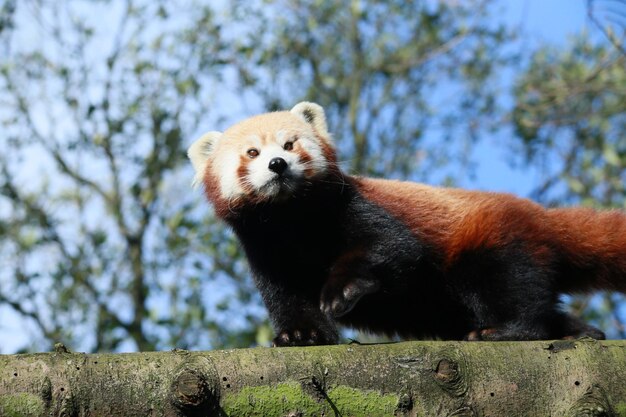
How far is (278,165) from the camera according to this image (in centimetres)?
451

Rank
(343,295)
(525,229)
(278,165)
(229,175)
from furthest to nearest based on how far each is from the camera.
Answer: (229,175)
(525,229)
(278,165)
(343,295)

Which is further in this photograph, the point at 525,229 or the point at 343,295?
the point at 525,229

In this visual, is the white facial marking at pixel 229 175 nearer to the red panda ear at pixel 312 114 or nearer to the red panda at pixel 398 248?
the red panda at pixel 398 248

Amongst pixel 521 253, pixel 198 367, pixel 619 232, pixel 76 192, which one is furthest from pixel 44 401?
pixel 76 192

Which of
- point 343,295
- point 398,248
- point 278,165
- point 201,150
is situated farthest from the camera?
point 201,150

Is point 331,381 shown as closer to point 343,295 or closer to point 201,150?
point 343,295

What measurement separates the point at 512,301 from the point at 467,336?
1.07ft

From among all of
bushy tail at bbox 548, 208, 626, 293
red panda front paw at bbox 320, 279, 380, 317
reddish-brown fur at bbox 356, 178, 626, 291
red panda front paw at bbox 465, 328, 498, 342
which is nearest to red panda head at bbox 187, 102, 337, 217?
reddish-brown fur at bbox 356, 178, 626, 291

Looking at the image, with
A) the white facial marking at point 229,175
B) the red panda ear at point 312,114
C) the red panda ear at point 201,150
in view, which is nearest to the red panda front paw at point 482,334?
the white facial marking at point 229,175

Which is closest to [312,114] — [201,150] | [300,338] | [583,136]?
[201,150]

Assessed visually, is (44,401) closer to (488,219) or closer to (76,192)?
(488,219)

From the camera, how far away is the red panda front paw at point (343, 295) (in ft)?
13.4

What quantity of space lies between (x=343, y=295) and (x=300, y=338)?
0.37 m

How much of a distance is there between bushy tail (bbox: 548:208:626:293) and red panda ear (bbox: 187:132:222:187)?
7.48ft
